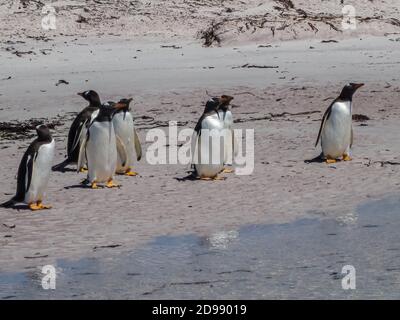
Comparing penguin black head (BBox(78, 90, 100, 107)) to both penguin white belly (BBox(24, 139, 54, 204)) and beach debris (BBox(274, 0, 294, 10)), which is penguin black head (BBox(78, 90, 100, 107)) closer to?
penguin white belly (BBox(24, 139, 54, 204))

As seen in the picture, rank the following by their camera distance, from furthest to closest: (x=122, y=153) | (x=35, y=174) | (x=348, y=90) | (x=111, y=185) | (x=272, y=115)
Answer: (x=272, y=115) < (x=348, y=90) < (x=122, y=153) < (x=111, y=185) < (x=35, y=174)

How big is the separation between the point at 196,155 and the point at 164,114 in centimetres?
393

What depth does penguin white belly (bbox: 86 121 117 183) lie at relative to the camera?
9320 mm

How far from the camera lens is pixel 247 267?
20.5 ft

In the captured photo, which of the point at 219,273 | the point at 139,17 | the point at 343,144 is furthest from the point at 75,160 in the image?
the point at 139,17

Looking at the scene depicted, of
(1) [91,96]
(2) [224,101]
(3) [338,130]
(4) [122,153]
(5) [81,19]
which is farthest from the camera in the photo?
(5) [81,19]

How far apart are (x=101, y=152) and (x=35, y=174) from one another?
1.12 m

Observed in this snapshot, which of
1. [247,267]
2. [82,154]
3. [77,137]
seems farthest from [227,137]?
[247,267]

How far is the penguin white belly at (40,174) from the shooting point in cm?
834

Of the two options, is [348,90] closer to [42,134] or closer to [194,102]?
[42,134]

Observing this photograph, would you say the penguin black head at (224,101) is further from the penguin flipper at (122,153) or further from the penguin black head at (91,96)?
the penguin black head at (91,96)

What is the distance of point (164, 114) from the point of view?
13.4 meters

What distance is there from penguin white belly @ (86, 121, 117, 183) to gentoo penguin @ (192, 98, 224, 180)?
0.81 metres

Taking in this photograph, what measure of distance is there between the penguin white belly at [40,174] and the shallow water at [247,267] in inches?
63.6
